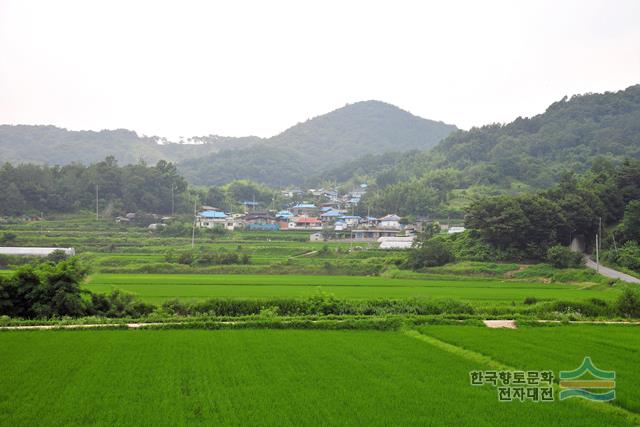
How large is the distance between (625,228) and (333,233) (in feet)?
89.9

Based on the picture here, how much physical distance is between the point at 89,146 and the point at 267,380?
6160 inches

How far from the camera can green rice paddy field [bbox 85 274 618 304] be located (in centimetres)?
2772

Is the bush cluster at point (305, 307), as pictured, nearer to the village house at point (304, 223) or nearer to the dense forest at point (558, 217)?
the dense forest at point (558, 217)

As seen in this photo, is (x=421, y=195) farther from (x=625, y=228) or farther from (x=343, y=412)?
(x=343, y=412)

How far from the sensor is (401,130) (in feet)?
627

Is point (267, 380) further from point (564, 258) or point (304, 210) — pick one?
point (304, 210)

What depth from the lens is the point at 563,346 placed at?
15070 millimetres

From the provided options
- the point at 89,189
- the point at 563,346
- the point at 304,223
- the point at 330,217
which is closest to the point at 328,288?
the point at 563,346

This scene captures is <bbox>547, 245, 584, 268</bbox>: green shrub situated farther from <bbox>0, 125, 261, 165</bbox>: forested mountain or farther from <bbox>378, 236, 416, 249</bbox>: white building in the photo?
<bbox>0, 125, 261, 165</bbox>: forested mountain

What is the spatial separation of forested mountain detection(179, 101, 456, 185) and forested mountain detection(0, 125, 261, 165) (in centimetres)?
1815

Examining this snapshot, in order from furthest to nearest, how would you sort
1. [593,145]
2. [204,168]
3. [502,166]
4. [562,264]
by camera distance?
[204,168] < [593,145] < [502,166] < [562,264]

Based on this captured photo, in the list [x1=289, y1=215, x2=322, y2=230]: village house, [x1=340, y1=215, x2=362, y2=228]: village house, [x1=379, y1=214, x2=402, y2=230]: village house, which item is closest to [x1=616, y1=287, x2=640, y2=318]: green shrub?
[x1=379, y1=214, x2=402, y2=230]: village house

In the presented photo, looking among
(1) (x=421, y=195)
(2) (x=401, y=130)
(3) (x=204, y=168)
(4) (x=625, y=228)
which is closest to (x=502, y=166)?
(1) (x=421, y=195)

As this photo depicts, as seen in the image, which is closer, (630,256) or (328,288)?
(328,288)
